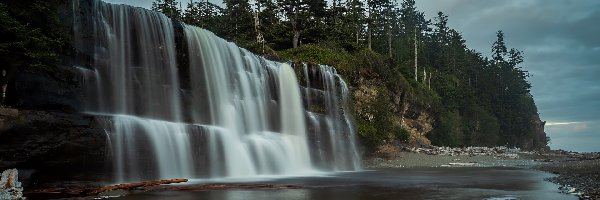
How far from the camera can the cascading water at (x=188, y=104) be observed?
60.8 ft

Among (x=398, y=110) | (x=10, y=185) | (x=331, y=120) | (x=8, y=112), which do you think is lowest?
(x=10, y=185)

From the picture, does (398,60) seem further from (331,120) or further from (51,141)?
(51,141)

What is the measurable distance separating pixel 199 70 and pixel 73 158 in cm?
1102

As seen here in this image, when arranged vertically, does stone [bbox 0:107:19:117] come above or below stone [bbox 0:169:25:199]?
above

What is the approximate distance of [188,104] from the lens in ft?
78.5

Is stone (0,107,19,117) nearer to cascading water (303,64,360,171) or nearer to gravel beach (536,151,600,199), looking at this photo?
gravel beach (536,151,600,199)

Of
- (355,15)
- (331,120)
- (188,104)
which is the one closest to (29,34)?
(188,104)

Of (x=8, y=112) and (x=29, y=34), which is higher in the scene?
(x=29, y=34)

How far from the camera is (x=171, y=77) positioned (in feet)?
77.9

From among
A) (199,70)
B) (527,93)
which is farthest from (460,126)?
(199,70)

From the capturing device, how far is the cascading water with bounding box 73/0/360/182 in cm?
1853

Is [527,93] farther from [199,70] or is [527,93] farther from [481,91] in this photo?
[199,70]

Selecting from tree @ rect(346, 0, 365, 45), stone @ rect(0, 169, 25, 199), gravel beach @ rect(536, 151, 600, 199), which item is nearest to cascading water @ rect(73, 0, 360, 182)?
stone @ rect(0, 169, 25, 199)

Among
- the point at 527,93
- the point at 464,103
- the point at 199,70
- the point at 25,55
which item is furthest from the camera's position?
the point at 527,93
